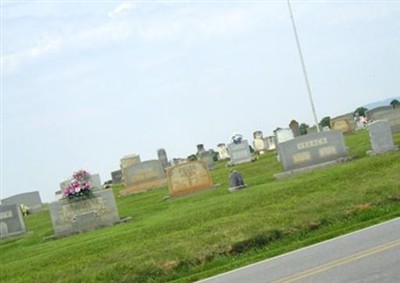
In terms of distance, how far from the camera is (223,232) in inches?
575

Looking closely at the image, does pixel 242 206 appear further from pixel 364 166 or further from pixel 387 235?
pixel 387 235

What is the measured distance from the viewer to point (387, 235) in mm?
11320

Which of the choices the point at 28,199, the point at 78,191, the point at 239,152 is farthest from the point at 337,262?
the point at 28,199

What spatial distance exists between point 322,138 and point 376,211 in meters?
10.9

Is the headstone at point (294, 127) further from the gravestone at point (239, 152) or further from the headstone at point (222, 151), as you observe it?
the headstone at point (222, 151)

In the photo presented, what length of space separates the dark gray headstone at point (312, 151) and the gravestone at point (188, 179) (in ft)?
12.2

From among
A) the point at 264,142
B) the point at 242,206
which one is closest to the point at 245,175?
the point at 242,206

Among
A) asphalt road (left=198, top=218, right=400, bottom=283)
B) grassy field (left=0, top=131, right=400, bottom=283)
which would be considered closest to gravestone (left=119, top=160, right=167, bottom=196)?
grassy field (left=0, top=131, right=400, bottom=283)

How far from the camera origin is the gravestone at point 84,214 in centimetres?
2317

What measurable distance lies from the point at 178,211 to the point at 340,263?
37.0ft

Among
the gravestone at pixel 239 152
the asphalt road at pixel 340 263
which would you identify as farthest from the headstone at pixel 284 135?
the asphalt road at pixel 340 263

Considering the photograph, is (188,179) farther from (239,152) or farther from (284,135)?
(284,135)

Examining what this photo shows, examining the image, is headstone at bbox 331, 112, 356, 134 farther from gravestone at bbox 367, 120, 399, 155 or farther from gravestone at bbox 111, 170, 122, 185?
gravestone at bbox 367, 120, 399, 155

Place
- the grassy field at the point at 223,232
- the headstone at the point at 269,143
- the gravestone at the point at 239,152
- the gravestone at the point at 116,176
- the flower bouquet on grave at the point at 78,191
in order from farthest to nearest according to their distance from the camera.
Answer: the gravestone at the point at 116,176 < the headstone at the point at 269,143 < the gravestone at the point at 239,152 < the flower bouquet on grave at the point at 78,191 < the grassy field at the point at 223,232
